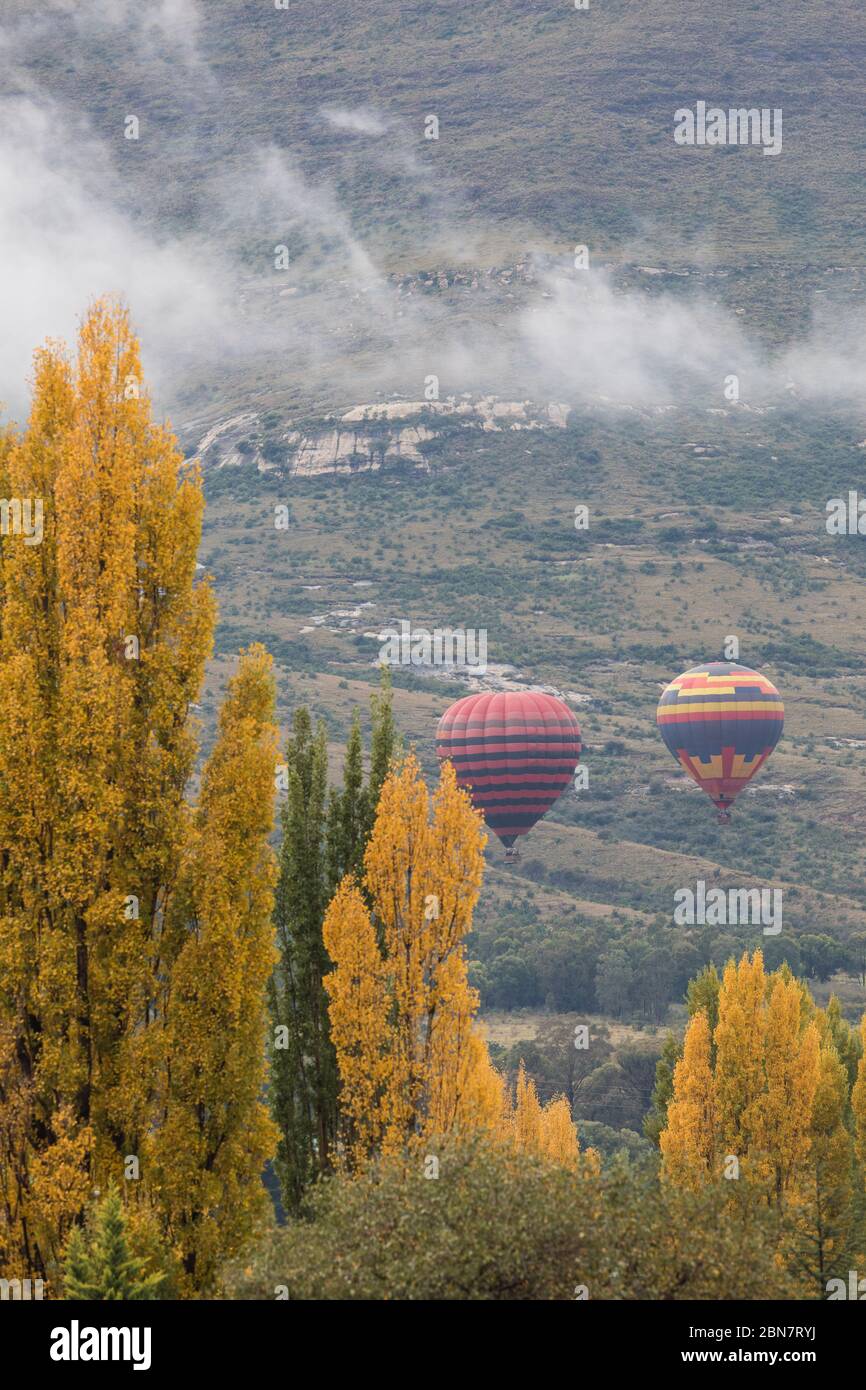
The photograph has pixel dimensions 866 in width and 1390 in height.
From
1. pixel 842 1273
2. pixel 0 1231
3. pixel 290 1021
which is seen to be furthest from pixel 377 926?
pixel 842 1273

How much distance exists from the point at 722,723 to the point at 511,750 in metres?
12.5

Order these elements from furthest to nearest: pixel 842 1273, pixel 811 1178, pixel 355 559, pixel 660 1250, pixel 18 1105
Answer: pixel 355 559
pixel 811 1178
pixel 842 1273
pixel 18 1105
pixel 660 1250

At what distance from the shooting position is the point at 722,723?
86.5m

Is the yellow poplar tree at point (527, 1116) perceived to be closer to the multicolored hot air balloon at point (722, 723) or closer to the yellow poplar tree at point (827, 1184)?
the yellow poplar tree at point (827, 1184)

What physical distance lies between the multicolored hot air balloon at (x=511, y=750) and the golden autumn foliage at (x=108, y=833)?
5465 cm

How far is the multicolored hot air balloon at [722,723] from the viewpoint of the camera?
8594cm

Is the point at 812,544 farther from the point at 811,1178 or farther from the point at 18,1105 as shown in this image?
the point at 18,1105

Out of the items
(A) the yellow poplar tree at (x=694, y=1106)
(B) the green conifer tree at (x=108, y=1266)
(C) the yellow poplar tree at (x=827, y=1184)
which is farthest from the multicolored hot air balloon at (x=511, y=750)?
(B) the green conifer tree at (x=108, y=1266)

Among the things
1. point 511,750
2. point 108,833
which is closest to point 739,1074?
point 108,833

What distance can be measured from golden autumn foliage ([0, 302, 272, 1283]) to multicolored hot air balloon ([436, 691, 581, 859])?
179ft

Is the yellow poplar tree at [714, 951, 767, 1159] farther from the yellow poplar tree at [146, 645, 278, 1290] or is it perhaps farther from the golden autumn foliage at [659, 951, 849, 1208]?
the yellow poplar tree at [146, 645, 278, 1290]

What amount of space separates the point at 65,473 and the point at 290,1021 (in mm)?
9284

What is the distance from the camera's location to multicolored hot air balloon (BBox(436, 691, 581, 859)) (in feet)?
258

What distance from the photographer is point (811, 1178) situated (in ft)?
119
